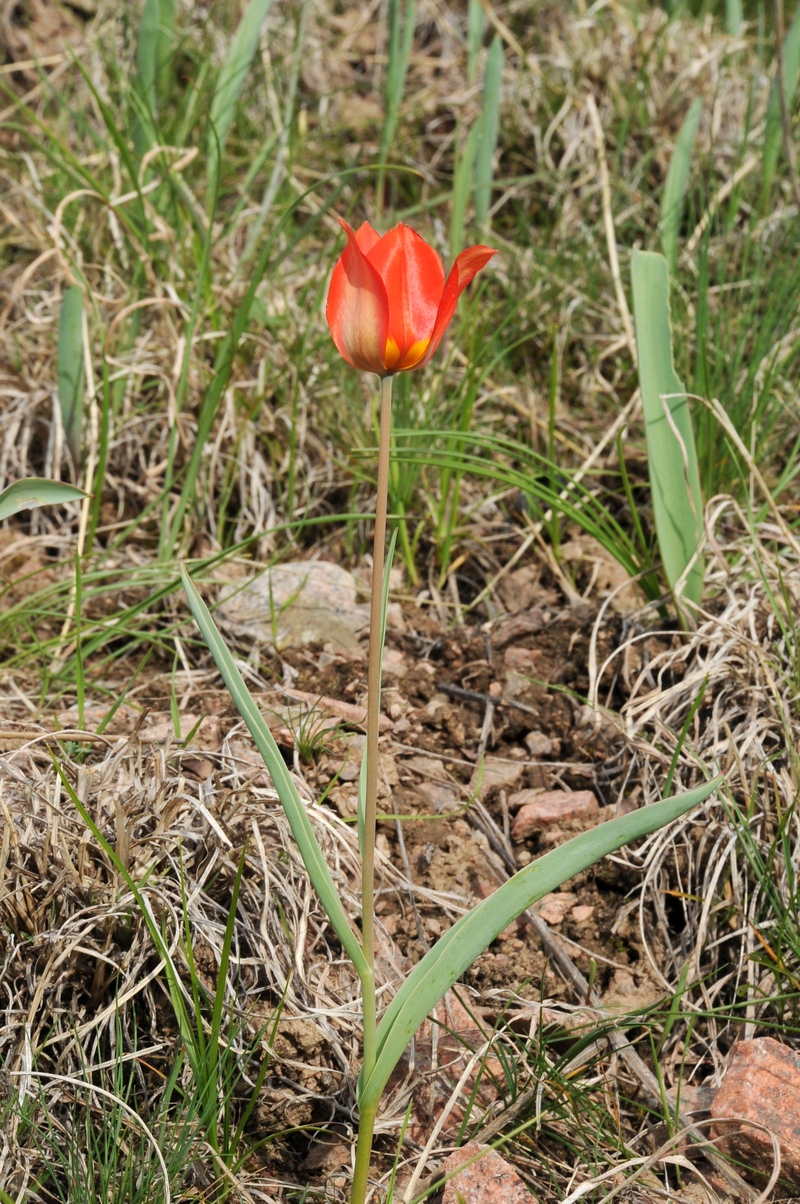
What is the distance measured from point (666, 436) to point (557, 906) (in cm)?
78

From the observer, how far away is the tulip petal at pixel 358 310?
0.94 m

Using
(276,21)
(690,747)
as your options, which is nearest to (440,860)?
(690,747)

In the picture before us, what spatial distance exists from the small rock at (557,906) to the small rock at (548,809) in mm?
103

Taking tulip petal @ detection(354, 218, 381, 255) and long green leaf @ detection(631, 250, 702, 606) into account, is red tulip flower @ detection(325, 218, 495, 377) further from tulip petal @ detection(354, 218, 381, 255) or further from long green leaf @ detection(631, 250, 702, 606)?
long green leaf @ detection(631, 250, 702, 606)

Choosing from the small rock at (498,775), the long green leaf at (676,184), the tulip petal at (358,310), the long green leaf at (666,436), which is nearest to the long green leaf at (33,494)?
the tulip petal at (358,310)

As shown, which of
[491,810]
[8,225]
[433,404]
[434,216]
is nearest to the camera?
[491,810]

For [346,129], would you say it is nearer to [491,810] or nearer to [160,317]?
[160,317]

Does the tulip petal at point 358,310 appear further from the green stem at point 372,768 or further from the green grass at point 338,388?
the green grass at point 338,388

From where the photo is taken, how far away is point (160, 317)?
7.75 ft

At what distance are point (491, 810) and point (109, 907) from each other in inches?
24.6

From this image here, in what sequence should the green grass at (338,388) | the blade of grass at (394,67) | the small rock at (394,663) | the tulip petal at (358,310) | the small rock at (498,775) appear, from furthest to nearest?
1. the blade of grass at (394,67)
2. the small rock at (394,663)
3. the small rock at (498,775)
4. the green grass at (338,388)
5. the tulip petal at (358,310)

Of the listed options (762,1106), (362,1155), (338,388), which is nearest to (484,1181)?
(362,1155)

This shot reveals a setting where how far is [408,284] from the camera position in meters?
0.96

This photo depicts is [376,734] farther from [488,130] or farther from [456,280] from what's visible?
[488,130]
